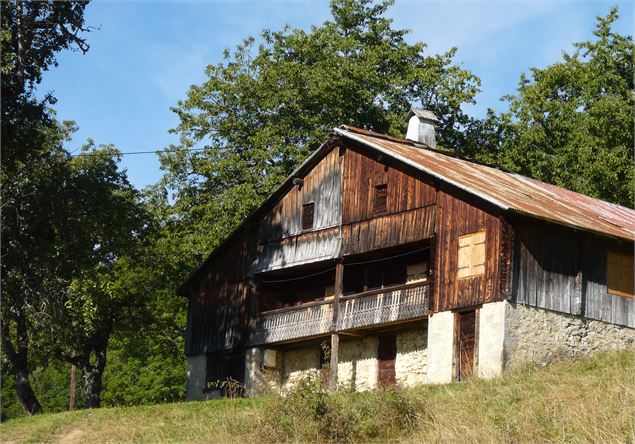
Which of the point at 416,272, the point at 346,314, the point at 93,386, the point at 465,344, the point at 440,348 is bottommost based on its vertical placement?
the point at 93,386

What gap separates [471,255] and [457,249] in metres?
0.59

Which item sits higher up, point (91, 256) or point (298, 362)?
point (91, 256)

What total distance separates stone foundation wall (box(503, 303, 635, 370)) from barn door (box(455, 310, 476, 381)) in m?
1.19

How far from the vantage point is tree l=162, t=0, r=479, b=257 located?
166 feet

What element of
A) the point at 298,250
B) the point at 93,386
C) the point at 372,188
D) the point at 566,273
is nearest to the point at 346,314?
the point at 298,250

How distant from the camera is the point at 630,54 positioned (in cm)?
5522

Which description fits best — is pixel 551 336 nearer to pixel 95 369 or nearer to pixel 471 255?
pixel 471 255

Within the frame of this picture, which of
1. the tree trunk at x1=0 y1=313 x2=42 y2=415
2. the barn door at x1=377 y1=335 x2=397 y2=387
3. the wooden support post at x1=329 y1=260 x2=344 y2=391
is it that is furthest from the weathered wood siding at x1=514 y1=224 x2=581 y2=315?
the tree trunk at x1=0 y1=313 x2=42 y2=415

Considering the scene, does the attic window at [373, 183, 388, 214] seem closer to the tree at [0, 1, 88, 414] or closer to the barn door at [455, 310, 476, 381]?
the barn door at [455, 310, 476, 381]

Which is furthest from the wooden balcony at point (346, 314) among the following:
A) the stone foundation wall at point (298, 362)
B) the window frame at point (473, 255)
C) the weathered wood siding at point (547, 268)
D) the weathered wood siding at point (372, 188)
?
the weathered wood siding at point (547, 268)

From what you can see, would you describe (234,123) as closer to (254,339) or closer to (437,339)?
(254,339)

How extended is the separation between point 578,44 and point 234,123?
662 inches

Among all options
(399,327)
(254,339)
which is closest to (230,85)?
(254,339)

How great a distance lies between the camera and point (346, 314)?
39.4 metres
